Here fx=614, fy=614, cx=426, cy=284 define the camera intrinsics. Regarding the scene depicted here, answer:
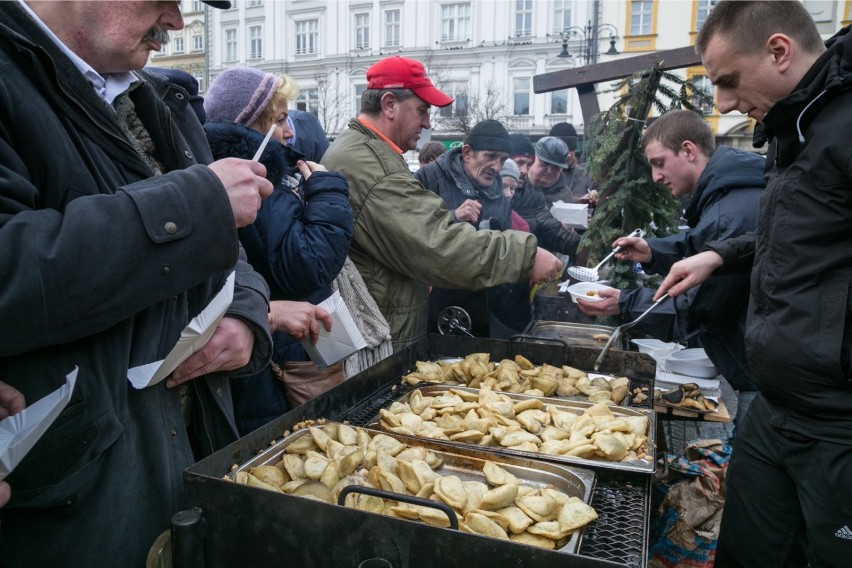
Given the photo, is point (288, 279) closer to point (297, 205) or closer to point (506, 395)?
point (297, 205)

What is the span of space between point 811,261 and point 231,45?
41.4 meters

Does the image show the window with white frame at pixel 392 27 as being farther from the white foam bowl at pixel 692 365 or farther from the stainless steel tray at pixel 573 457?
the stainless steel tray at pixel 573 457

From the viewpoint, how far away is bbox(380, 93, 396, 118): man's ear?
3.17m

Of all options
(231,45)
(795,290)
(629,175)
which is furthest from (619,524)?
(231,45)

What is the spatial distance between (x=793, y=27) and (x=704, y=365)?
79.0 inches

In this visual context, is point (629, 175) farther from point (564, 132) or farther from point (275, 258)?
point (564, 132)

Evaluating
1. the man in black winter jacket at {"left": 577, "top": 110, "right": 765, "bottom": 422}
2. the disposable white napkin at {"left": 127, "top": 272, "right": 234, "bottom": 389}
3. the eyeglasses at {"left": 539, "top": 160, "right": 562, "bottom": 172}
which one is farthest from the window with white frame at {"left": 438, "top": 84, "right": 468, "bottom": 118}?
the disposable white napkin at {"left": 127, "top": 272, "right": 234, "bottom": 389}

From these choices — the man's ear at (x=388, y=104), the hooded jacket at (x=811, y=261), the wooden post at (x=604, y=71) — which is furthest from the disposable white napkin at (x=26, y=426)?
the wooden post at (x=604, y=71)

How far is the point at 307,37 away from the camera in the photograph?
3634 cm

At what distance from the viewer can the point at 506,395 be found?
2.36 metres

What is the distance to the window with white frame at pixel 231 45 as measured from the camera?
124 ft

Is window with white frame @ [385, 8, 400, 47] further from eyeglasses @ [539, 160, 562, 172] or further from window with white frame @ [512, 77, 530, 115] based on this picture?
eyeglasses @ [539, 160, 562, 172]

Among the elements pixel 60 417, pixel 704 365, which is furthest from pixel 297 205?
pixel 704 365

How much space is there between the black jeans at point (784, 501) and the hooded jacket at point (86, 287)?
6.25 feet
